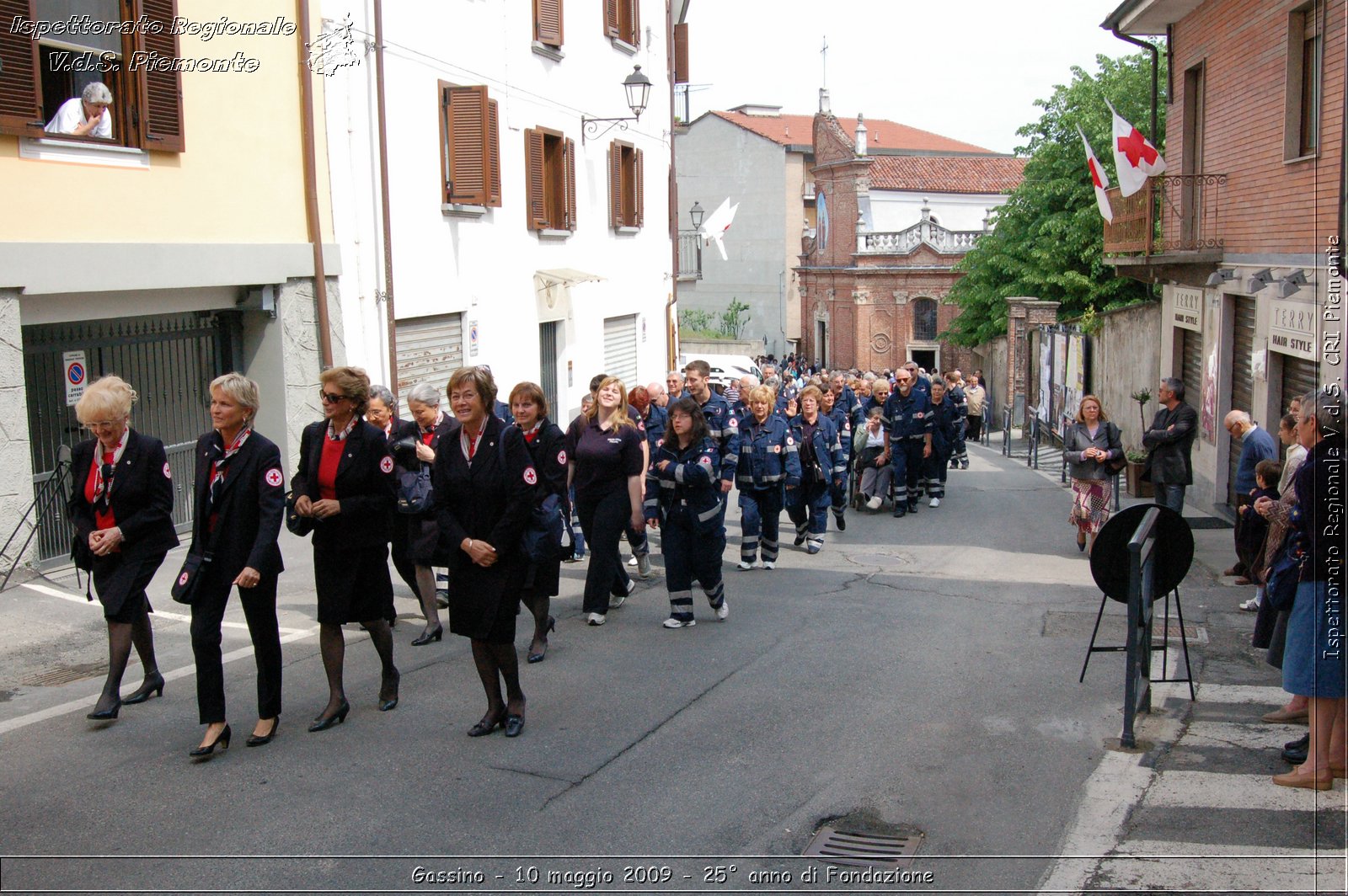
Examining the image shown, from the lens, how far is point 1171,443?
1347cm

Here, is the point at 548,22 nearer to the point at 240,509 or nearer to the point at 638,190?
the point at 638,190

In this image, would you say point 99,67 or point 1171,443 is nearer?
point 99,67

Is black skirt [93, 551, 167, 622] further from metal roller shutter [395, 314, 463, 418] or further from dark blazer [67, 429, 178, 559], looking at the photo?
metal roller shutter [395, 314, 463, 418]

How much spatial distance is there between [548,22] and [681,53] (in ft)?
30.3

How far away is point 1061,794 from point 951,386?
48.5ft

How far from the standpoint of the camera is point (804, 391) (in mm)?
13945

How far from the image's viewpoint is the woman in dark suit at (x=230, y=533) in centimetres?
642

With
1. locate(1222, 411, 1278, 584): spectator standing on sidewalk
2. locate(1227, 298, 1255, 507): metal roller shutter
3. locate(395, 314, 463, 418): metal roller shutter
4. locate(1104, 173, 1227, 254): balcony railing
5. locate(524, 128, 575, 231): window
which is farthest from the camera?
locate(524, 128, 575, 231): window

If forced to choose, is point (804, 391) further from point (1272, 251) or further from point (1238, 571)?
point (1272, 251)

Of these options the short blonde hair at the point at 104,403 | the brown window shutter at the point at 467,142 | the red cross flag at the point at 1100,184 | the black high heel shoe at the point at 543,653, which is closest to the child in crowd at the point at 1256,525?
the black high heel shoe at the point at 543,653

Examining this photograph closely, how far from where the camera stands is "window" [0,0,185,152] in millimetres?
10578

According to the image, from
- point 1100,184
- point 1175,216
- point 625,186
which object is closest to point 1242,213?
point 1175,216

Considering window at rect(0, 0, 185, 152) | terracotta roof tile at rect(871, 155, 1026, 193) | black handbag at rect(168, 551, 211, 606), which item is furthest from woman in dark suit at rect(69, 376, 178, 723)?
terracotta roof tile at rect(871, 155, 1026, 193)

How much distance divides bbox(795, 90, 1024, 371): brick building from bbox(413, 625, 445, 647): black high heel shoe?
186 feet
